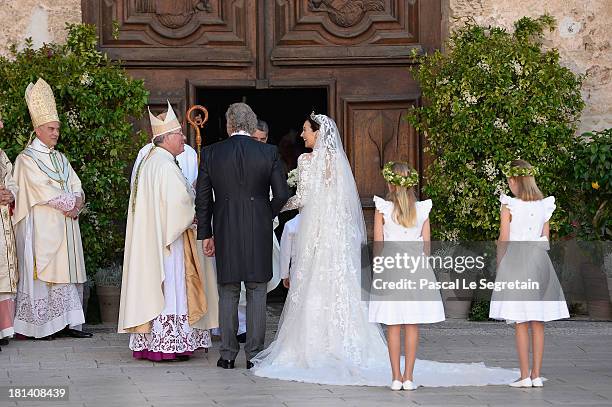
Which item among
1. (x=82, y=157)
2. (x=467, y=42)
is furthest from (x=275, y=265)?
(x=467, y=42)

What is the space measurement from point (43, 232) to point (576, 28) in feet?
17.3

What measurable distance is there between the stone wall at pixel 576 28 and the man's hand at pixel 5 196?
4412 millimetres

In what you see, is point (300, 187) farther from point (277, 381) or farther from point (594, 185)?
point (594, 185)

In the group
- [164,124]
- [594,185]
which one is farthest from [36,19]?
[594,185]

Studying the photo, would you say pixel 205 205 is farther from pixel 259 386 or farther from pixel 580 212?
pixel 580 212

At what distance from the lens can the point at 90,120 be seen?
1083 cm

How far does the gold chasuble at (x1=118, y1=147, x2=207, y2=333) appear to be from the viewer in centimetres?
902

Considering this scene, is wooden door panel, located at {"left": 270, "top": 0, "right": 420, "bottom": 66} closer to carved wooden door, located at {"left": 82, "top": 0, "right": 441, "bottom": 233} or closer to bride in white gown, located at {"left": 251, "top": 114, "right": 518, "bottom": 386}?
carved wooden door, located at {"left": 82, "top": 0, "right": 441, "bottom": 233}

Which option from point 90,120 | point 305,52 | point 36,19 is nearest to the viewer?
point 90,120

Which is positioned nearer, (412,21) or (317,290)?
(317,290)

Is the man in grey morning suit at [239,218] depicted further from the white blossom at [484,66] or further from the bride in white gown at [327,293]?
the white blossom at [484,66]

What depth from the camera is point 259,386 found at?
26.1 ft

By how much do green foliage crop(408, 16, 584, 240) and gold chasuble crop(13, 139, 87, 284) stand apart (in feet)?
10.6

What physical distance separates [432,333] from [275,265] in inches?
56.9
